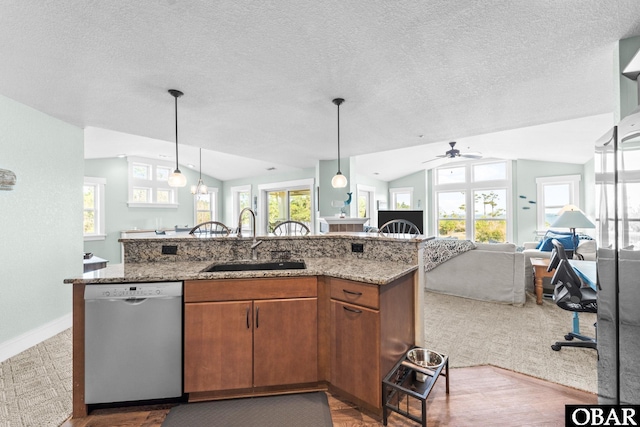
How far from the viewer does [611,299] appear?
4.33 ft

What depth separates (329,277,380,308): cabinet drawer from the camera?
64.2 inches

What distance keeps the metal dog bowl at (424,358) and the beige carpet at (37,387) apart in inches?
88.2

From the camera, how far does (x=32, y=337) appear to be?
265 centimetres

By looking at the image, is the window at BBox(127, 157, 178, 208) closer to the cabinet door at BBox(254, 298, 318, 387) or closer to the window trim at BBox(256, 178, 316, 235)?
the window trim at BBox(256, 178, 316, 235)

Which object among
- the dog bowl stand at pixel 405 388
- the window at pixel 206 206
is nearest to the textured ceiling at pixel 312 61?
the dog bowl stand at pixel 405 388

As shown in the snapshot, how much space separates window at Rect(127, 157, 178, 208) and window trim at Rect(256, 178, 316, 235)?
2.34 metres

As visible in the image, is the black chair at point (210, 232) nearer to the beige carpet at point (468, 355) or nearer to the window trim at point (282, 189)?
the beige carpet at point (468, 355)

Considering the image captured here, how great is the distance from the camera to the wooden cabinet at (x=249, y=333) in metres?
1.75

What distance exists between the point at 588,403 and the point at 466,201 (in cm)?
726

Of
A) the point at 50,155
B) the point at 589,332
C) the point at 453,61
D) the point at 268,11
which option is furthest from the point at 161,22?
the point at 589,332

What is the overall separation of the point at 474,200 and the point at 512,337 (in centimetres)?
627

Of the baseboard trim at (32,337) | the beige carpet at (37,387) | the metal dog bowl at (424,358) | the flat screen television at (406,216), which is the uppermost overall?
the flat screen television at (406,216)

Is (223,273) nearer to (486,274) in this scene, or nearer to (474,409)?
(474,409)

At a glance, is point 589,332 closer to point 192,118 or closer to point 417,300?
point 417,300
